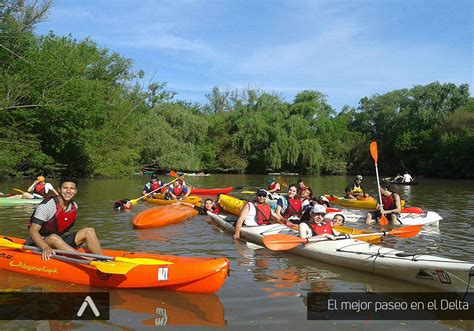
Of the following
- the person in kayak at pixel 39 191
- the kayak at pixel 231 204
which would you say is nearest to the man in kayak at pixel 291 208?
the kayak at pixel 231 204

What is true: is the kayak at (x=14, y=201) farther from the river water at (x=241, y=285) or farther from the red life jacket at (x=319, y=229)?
the red life jacket at (x=319, y=229)

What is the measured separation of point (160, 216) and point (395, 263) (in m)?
5.96

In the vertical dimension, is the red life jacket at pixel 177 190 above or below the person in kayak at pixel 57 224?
below

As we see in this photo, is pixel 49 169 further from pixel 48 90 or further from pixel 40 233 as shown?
pixel 40 233

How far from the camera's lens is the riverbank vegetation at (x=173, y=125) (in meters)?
23.1

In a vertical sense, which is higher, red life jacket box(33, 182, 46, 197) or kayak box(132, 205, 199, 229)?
red life jacket box(33, 182, 46, 197)

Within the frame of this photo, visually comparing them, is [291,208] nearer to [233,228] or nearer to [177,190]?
[233,228]

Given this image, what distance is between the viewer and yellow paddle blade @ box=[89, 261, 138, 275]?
497 centimetres

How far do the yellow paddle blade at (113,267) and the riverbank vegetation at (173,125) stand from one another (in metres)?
18.6

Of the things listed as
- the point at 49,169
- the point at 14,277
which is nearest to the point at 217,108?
the point at 49,169

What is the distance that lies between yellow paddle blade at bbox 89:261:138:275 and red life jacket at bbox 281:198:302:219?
491cm

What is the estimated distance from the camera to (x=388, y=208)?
Result: 10711mm

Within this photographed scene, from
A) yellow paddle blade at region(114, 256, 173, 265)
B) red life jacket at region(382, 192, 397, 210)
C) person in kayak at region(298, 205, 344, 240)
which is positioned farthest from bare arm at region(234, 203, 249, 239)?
red life jacket at region(382, 192, 397, 210)

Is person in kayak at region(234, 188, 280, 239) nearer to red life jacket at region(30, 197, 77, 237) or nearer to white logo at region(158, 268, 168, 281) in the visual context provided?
white logo at region(158, 268, 168, 281)
